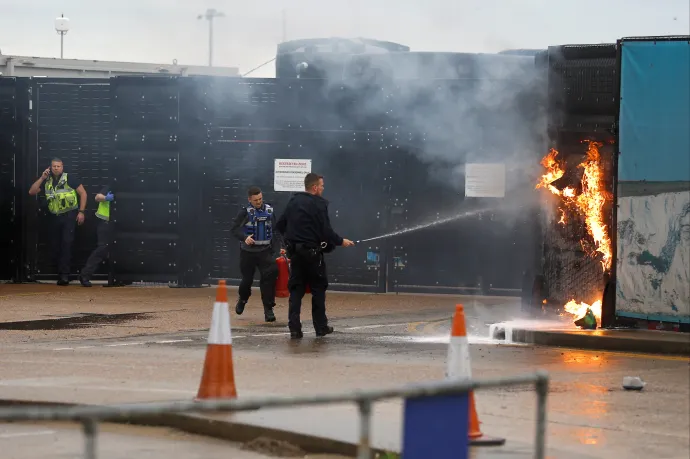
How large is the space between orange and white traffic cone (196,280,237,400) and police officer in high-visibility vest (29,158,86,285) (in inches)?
529

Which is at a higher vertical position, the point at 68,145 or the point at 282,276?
the point at 68,145

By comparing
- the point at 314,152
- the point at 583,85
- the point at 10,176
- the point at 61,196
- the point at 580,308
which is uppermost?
the point at 583,85

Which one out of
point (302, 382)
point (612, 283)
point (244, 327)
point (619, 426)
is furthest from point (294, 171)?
point (619, 426)

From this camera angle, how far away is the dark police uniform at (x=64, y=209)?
72.6 feet

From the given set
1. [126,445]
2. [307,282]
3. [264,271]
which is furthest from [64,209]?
[126,445]

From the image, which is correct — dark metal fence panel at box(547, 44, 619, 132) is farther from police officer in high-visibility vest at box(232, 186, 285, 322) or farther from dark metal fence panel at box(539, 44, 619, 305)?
police officer in high-visibility vest at box(232, 186, 285, 322)

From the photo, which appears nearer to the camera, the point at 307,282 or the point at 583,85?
the point at 307,282

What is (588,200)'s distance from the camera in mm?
15172

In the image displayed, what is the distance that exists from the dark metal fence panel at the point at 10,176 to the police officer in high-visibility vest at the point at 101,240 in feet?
4.81

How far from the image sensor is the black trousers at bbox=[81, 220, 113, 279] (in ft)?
72.1

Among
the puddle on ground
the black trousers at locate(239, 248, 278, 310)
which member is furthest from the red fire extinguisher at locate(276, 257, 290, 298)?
the puddle on ground

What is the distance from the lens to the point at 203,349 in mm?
13016

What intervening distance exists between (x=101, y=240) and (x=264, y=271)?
6537 millimetres

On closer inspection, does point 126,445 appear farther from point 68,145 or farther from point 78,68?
point 78,68
